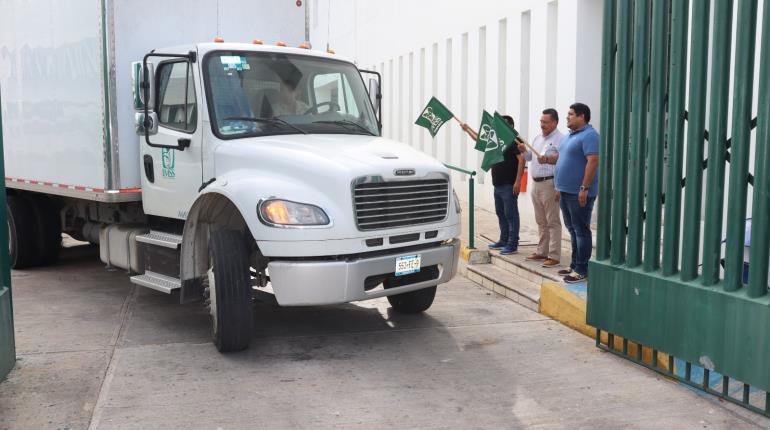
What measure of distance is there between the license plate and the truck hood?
649 millimetres

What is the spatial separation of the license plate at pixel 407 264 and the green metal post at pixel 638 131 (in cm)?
164

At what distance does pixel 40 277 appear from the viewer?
9.12 metres

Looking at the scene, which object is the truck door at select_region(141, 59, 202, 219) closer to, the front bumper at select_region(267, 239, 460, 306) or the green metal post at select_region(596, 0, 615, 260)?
the front bumper at select_region(267, 239, 460, 306)

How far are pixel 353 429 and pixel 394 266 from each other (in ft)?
5.30

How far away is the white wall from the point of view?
1059cm

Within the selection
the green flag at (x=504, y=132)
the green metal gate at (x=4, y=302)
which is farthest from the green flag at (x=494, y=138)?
the green metal gate at (x=4, y=302)

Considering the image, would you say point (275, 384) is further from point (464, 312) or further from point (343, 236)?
point (464, 312)

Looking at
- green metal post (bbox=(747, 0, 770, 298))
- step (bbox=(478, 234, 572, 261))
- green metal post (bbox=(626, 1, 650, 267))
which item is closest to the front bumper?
green metal post (bbox=(626, 1, 650, 267))

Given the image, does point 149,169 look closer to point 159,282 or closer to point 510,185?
point 159,282

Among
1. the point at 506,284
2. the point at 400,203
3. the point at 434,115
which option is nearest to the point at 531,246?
the point at 506,284

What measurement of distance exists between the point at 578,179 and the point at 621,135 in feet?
5.42

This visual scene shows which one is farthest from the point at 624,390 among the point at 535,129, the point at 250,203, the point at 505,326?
the point at 535,129

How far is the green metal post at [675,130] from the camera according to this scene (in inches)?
199

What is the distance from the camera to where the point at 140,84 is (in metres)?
6.43
